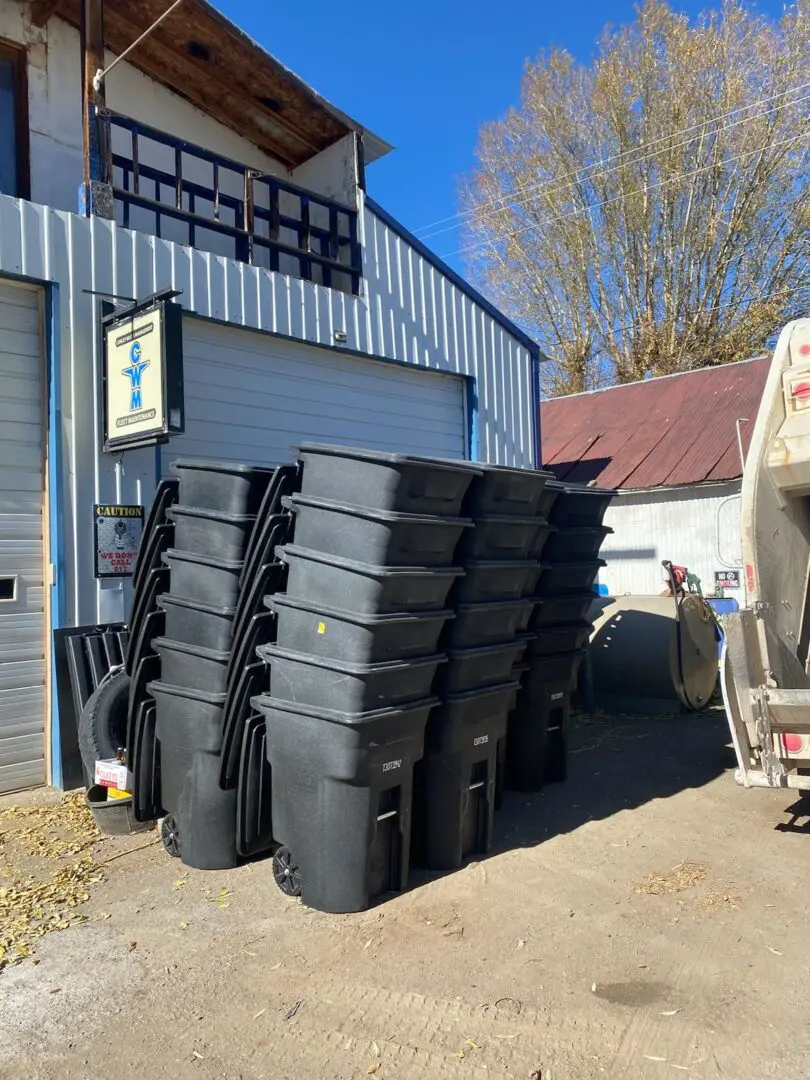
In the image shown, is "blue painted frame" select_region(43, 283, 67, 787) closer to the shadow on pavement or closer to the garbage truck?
the shadow on pavement

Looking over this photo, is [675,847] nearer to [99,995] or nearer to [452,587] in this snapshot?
[452,587]

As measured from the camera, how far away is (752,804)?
614cm

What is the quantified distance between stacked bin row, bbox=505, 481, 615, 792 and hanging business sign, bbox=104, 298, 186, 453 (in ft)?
9.78

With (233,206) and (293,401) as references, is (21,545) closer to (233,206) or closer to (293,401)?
(293,401)

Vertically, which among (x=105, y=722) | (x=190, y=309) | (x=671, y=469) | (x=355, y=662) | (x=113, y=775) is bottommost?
(x=113, y=775)

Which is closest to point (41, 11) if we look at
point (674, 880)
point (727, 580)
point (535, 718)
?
Result: point (535, 718)

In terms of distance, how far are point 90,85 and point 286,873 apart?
267 inches

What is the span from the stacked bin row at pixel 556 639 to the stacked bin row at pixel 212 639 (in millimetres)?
2231

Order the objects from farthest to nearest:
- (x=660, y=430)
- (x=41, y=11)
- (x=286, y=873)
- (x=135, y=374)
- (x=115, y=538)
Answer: (x=660, y=430) → (x=41, y=11) → (x=115, y=538) → (x=135, y=374) → (x=286, y=873)

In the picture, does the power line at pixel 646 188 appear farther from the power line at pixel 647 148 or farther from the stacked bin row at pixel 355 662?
the stacked bin row at pixel 355 662

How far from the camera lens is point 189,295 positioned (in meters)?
7.89

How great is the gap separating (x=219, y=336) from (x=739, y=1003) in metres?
6.84

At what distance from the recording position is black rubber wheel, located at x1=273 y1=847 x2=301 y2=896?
4527mm

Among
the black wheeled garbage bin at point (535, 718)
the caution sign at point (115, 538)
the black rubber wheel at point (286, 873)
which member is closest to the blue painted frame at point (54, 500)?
the caution sign at point (115, 538)
